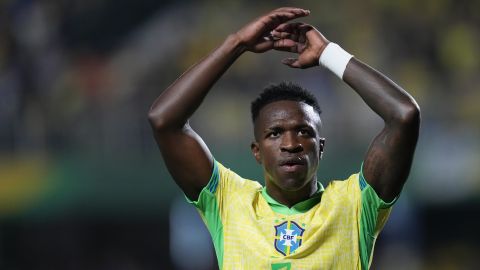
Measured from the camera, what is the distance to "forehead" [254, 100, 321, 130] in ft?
13.6

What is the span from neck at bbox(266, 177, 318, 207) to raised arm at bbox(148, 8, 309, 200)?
0.38 meters

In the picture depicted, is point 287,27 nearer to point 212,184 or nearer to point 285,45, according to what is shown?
point 285,45

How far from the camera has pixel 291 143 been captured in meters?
4.07

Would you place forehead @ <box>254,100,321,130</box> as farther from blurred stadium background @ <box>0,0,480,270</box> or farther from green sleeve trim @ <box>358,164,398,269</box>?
blurred stadium background @ <box>0,0,480,270</box>

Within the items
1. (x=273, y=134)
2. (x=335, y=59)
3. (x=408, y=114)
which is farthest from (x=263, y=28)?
(x=408, y=114)

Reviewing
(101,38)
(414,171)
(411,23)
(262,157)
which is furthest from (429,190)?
(262,157)

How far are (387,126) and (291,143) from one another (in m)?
0.44

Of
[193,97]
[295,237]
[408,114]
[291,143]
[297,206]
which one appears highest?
[193,97]

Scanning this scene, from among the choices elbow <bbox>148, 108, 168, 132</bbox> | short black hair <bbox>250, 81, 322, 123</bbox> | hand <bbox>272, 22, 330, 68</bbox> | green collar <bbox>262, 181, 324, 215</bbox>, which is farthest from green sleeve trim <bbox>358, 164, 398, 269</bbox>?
elbow <bbox>148, 108, 168, 132</bbox>

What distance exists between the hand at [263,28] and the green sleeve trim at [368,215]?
2.45 ft

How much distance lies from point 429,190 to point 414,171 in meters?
0.33

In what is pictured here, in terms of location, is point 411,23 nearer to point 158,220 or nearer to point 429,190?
point 429,190

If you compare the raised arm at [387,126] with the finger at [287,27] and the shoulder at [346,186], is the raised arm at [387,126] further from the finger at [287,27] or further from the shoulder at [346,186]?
the shoulder at [346,186]

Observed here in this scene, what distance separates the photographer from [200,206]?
4273 millimetres
